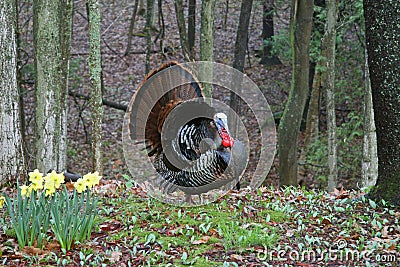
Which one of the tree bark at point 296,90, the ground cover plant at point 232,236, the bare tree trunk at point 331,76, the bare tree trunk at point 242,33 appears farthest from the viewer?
the bare tree trunk at point 242,33

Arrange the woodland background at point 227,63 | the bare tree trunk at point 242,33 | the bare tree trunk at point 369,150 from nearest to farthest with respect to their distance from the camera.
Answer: the bare tree trunk at point 369,150, the bare tree trunk at point 242,33, the woodland background at point 227,63

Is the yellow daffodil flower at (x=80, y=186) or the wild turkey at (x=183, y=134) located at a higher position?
the wild turkey at (x=183, y=134)

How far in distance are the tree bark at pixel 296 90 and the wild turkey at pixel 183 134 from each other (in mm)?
4227

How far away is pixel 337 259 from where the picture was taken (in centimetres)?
500

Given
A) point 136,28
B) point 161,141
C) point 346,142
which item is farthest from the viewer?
point 136,28

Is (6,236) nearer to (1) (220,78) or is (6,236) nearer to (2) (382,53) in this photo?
(2) (382,53)

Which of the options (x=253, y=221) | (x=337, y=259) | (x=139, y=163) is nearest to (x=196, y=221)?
(x=253, y=221)

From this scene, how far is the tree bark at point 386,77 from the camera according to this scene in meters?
5.79

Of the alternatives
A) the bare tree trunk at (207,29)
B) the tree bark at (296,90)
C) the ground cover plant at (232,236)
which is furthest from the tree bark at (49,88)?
the tree bark at (296,90)

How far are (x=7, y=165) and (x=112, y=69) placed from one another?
13.2 m

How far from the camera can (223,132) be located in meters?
6.36

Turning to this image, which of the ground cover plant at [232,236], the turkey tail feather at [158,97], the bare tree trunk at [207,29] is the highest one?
the bare tree trunk at [207,29]

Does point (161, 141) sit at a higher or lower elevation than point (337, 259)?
higher

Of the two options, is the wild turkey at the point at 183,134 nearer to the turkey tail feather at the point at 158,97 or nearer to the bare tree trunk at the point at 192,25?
the turkey tail feather at the point at 158,97
